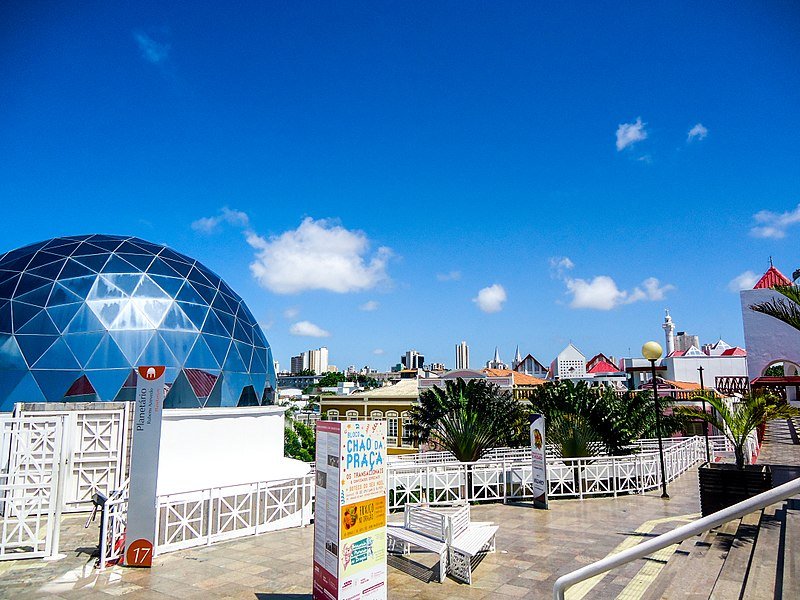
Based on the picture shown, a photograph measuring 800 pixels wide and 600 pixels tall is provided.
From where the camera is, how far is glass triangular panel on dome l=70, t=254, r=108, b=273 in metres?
16.0

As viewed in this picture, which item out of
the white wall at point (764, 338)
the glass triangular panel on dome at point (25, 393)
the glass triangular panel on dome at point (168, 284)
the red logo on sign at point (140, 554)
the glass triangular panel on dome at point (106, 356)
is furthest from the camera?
the white wall at point (764, 338)

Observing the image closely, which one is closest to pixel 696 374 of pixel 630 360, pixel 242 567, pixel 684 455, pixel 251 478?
pixel 630 360

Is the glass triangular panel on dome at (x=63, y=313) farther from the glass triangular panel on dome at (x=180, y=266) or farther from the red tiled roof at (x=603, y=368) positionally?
the red tiled roof at (x=603, y=368)

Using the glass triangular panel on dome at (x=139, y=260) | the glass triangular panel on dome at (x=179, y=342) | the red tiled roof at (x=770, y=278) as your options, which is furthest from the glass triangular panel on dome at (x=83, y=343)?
the red tiled roof at (x=770, y=278)

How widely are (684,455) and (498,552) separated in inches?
497

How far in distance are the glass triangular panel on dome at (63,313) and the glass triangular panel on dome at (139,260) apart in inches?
85.2

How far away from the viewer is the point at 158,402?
28.1 feet

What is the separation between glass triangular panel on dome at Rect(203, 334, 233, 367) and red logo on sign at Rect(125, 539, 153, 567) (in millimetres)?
8685

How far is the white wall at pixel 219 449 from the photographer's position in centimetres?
1416

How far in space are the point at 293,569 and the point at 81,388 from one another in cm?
979

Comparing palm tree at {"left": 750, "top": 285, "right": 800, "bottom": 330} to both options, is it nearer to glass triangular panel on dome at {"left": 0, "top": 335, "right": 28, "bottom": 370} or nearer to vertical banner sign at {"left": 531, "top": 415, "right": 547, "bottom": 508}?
vertical banner sign at {"left": 531, "top": 415, "right": 547, "bottom": 508}

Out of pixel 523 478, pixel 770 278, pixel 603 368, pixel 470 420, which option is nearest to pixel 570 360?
pixel 603 368

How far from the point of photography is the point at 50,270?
15.8 meters

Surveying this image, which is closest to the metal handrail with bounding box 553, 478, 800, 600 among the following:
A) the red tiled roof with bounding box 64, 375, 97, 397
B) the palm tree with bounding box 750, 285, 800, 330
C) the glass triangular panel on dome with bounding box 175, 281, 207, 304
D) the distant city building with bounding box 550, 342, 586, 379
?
the palm tree with bounding box 750, 285, 800, 330
